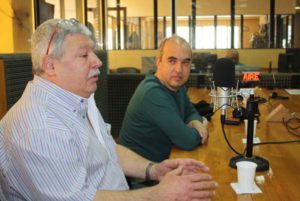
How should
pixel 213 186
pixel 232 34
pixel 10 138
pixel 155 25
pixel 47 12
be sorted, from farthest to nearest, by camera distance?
pixel 155 25, pixel 232 34, pixel 47 12, pixel 213 186, pixel 10 138

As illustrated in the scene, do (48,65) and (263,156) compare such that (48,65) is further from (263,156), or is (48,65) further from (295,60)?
(295,60)

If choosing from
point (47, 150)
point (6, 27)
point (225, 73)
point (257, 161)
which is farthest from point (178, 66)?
point (6, 27)

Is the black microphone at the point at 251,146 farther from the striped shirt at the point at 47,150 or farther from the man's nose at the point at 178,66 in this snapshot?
Result: the man's nose at the point at 178,66

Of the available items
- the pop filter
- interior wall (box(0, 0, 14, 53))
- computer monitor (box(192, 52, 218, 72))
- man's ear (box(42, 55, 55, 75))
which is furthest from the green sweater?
interior wall (box(0, 0, 14, 53))

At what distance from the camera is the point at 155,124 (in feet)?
7.11

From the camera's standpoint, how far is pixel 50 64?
1378 millimetres

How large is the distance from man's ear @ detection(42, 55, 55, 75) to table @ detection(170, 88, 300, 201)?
72 cm

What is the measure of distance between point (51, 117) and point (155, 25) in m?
8.45

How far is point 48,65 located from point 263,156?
101 cm

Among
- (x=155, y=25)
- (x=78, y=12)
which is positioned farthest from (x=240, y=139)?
(x=155, y=25)

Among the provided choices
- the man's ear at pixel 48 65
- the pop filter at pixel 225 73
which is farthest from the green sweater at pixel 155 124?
the man's ear at pixel 48 65

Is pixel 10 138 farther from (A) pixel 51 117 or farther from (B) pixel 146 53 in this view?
(B) pixel 146 53

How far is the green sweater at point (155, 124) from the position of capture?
2.01 metres

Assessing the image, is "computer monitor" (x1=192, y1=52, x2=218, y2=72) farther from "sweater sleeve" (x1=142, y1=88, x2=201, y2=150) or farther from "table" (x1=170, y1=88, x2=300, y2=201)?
"sweater sleeve" (x1=142, y1=88, x2=201, y2=150)
